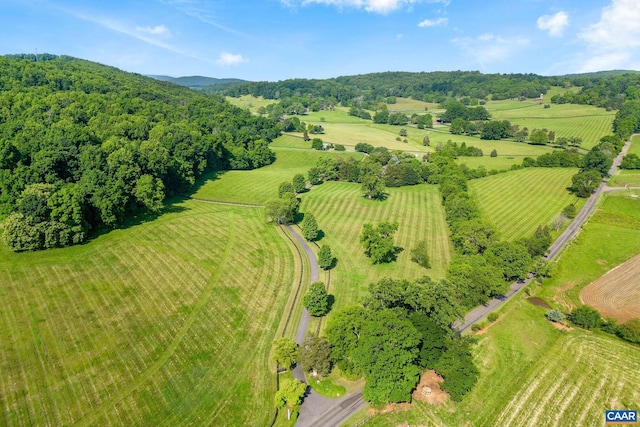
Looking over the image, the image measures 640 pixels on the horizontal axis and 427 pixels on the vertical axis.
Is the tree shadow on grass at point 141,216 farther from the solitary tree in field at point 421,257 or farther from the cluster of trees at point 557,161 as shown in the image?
the cluster of trees at point 557,161

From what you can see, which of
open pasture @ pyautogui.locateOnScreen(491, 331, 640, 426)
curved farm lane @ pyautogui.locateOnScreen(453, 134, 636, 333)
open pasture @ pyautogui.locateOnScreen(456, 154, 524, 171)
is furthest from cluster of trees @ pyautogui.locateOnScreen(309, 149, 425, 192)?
open pasture @ pyautogui.locateOnScreen(491, 331, 640, 426)

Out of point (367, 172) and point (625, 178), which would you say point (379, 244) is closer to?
point (367, 172)

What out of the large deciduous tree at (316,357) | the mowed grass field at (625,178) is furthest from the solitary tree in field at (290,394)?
the mowed grass field at (625,178)

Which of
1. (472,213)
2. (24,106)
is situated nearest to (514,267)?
(472,213)

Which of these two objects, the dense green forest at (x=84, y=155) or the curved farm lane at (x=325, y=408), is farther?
the dense green forest at (x=84, y=155)

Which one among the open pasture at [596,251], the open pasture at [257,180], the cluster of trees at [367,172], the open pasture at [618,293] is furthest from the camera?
the cluster of trees at [367,172]

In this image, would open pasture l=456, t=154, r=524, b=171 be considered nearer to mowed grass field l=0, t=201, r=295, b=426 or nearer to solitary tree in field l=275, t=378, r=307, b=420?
mowed grass field l=0, t=201, r=295, b=426

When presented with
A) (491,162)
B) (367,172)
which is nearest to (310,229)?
(367,172)
